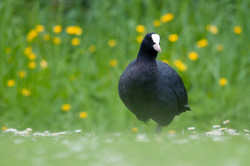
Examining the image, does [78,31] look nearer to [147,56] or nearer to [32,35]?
[32,35]

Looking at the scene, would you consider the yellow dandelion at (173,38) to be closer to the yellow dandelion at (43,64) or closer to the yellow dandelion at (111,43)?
the yellow dandelion at (111,43)

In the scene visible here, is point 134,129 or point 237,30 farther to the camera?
point 237,30

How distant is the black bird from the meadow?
2.03ft

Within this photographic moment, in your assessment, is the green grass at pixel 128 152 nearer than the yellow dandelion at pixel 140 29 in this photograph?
Yes

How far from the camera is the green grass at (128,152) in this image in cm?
278

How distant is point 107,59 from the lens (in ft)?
22.2

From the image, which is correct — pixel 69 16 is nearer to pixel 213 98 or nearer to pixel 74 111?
pixel 74 111

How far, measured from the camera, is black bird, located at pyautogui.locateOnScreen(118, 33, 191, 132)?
178 inches

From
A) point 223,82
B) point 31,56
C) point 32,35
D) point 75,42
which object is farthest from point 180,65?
point 32,35

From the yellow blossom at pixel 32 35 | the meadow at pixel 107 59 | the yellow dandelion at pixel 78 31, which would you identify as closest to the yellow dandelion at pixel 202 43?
the meadow at pixel 107 59

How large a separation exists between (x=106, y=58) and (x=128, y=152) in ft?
12.6

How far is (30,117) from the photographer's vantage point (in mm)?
6043

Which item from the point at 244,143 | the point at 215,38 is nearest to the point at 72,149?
the point at 244,143

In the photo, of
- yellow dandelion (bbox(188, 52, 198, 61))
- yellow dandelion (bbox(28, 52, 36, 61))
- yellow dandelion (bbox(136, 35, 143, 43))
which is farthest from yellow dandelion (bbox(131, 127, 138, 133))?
yellow dandelion (bbox(28, 52, 36, 61))
